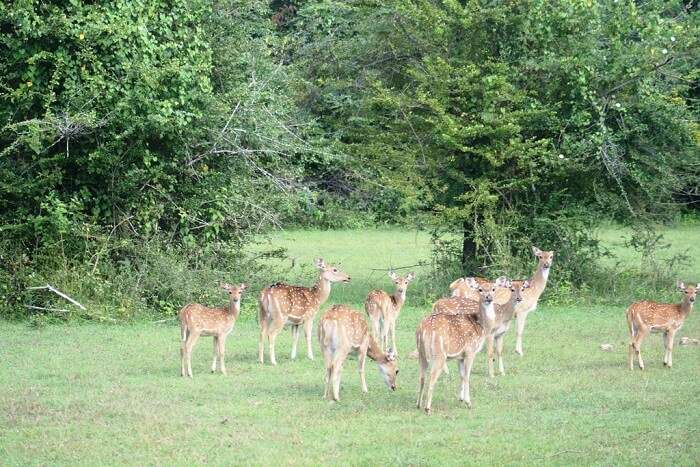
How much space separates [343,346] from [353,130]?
A: 378 inches

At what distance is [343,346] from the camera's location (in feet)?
41.4

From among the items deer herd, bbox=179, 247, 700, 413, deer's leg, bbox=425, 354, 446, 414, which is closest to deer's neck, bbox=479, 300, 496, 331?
deer herd, bbox=179, 247, 700, 413

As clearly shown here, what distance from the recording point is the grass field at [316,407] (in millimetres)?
10242

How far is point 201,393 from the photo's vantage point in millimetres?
12781

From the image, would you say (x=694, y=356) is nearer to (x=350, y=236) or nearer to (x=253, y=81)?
(x=253, y=81)

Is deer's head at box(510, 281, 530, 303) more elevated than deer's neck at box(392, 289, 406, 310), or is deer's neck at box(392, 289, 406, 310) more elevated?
deer's head at box(510, 281, 530, 303)

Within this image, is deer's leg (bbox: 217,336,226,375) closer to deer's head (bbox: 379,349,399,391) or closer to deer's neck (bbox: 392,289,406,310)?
deer's head (bbox: 379,349,399,391)

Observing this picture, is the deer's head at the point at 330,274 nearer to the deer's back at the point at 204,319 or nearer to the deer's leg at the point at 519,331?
the deer's back at the point at 204,319

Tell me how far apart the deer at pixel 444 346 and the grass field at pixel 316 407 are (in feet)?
0.81

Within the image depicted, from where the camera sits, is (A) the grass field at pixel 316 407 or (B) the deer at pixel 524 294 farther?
(B) the deer at pixel 524 294

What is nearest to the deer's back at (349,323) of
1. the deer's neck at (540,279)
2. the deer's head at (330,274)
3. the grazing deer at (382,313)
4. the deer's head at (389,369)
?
the deer's head at (389,369)

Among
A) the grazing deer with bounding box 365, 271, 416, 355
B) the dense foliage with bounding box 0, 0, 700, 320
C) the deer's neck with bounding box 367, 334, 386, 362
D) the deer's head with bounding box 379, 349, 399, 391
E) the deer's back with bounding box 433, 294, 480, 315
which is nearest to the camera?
the deer's head with bounding box 379, 349, 399, 391

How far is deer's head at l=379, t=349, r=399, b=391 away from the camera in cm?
1304

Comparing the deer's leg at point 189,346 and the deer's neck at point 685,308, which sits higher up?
the deer's neck at point 685,308
